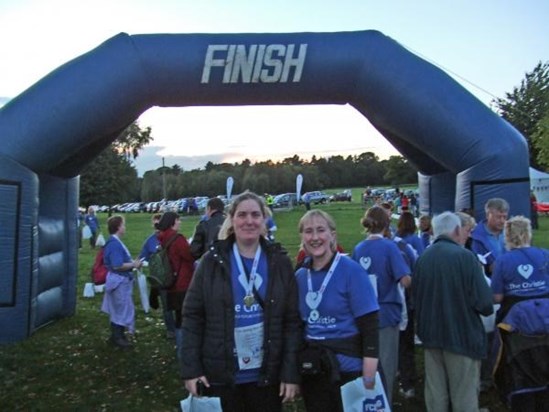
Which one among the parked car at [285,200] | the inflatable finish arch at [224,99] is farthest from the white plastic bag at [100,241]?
the parked car at [285,200]

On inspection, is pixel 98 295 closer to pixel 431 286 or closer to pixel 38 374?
pixel 38 374

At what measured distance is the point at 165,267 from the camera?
5879 mm

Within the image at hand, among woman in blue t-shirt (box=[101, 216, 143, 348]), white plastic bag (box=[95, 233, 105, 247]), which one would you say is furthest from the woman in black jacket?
white plastic bag (box=[95, 233, 105, 247])

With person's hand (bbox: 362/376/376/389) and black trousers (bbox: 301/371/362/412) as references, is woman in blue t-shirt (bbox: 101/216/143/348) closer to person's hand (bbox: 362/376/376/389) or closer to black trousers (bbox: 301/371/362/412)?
black trousers (bbox: 301/371/362/412)

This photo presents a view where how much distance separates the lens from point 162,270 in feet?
19.3

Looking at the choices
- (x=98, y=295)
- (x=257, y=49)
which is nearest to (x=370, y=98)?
(x=257, y=49)

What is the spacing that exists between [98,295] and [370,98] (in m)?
6.72

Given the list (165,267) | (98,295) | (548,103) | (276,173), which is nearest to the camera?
(165,267)

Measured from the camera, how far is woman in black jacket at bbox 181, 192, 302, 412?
3049 mm

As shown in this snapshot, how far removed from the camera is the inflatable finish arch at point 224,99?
21.8ft

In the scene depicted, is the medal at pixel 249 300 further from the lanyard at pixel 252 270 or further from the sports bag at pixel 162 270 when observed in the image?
the sports bag at pixel 162 270

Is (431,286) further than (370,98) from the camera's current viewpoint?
No

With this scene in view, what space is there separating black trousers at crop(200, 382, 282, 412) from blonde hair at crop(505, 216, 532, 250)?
7.10ft

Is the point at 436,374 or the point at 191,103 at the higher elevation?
the point at 191,103
